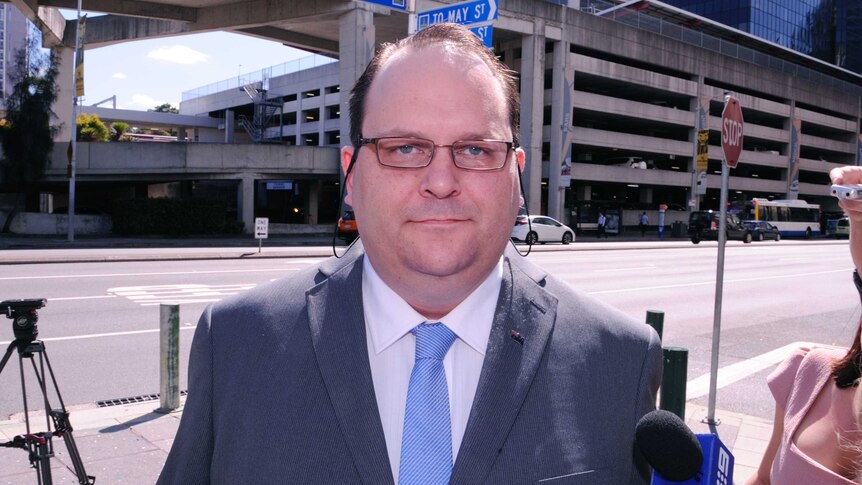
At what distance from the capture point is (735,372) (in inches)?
330

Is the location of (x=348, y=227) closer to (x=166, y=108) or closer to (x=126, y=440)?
(x=126, y=440)

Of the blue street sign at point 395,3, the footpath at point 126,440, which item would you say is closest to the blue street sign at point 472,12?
the blue street sign at point 395,3

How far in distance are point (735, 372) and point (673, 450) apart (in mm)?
7962

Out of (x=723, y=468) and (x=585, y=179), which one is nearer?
(x=723, y=468)

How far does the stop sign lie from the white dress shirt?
5020 mm

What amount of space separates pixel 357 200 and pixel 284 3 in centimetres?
3560

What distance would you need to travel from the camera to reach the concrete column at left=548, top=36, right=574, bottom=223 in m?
44.1

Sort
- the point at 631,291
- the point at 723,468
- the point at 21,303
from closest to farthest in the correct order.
→ the point at 723,468 < the point at 21,303 < the point at 631,291

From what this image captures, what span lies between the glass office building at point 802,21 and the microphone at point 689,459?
86.5 metres

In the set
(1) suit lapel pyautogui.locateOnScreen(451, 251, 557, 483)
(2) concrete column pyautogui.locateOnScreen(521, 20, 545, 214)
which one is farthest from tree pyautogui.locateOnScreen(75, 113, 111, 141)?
(1) suit lapel pyautogui.locateOnScreen(451, 251, 557, 483)

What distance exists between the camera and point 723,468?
1.27 m

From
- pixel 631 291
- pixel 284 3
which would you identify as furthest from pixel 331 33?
pixel 631 291

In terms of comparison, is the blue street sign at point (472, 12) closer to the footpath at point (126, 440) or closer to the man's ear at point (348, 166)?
the footpath at point (126, 440)

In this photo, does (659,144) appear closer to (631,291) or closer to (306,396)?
(631,291)
